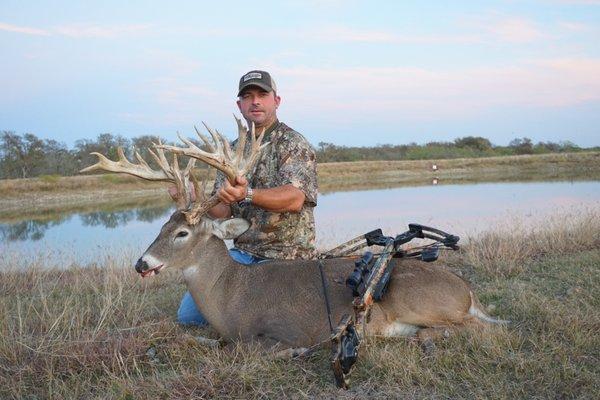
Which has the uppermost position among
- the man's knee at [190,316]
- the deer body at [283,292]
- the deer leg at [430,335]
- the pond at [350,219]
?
the deer body at [283,292]

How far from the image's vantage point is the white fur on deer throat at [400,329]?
197 inches

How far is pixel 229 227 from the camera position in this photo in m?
5.52

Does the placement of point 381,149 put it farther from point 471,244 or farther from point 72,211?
point 471,244

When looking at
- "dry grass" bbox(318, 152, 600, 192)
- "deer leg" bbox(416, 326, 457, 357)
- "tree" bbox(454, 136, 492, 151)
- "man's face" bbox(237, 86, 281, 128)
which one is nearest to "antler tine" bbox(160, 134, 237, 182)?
"man's face" bbox(237, 86, 281, 128)

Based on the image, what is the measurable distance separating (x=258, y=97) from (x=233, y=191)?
66.2 inches

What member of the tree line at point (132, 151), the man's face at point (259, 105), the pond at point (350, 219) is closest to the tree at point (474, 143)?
the tree line at point (132, 151)

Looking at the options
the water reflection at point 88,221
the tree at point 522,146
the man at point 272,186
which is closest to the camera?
the man at point 272,186

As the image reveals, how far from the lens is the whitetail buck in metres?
4.96

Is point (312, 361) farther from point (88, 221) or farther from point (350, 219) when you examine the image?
point (88, 221)

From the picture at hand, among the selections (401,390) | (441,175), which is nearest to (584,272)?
(401,390)

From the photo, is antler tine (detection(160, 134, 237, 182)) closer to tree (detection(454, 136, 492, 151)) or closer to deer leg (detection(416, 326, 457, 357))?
deer leg (detection(416, 326, 457, 357))

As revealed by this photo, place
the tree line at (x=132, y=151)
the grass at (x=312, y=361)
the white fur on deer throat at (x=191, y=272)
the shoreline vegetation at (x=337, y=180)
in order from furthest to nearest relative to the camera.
Answer: 1. the tree line at (x=132, y=151)
2. the shoreline vegetation at (x=337, y=180)
3. the white fur on deer throat at (x=191, y=272)
4. the grass at (x=312, y=361)

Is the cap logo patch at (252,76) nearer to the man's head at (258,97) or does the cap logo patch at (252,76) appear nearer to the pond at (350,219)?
the man's head at (258,97)

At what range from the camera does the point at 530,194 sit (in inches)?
925
